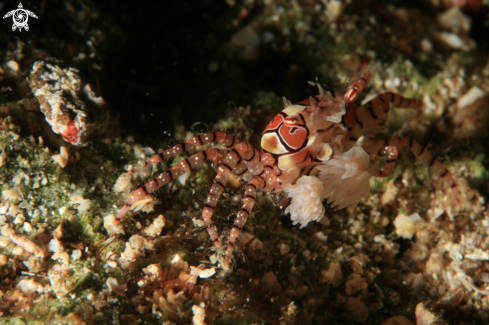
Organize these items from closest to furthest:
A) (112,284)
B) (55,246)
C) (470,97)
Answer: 1. (112,284)
2. (55,246)
3. (470,97)

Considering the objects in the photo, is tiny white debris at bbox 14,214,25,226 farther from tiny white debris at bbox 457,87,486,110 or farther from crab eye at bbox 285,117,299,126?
tiny white debris at bbox 457,87,486,110

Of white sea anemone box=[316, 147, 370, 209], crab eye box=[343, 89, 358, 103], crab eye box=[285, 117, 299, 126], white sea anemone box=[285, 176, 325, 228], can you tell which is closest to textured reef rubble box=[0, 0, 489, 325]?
white sea anemone box=[285, 176, 325, 228]

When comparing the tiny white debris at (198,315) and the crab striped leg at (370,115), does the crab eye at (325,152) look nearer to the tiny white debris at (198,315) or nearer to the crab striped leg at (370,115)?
the crab striped leg at (370,115)

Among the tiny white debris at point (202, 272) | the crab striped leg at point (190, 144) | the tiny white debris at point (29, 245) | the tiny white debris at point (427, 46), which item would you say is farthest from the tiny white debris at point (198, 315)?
the tiny white debris at point (427, 46)

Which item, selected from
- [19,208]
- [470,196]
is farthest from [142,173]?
[470,196]

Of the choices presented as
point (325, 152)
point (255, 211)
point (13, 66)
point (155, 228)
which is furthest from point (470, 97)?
point (13, 66)

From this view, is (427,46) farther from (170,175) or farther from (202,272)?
(202,272)
